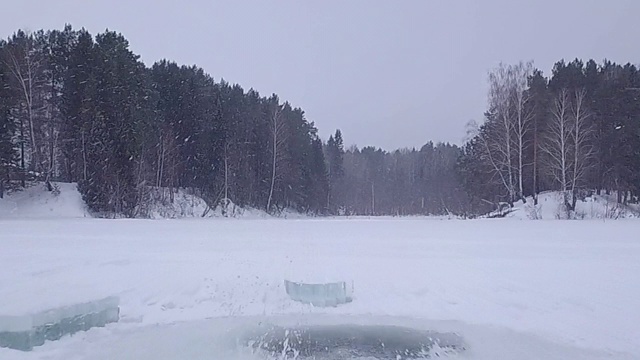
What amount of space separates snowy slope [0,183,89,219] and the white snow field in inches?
510

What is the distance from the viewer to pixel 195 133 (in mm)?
44438

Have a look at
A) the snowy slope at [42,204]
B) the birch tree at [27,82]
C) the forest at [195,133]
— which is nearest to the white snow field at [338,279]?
the snowy slope at [42,204]

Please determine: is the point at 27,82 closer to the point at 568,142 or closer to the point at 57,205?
the point at 57,205

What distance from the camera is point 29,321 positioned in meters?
7.20

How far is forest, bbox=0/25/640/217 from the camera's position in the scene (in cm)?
3141

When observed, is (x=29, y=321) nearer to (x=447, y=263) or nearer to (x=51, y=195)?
(x=447, y=263)

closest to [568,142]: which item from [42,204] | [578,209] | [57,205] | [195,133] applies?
[578,209]

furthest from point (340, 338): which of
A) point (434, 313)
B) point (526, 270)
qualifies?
point (526, 270)

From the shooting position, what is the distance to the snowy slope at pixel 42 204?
97.6 feet

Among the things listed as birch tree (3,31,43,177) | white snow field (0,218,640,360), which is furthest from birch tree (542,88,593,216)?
birch tree (3,31,43,177)

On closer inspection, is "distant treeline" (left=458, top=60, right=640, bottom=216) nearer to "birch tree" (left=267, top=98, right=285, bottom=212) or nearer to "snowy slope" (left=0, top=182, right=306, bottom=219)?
"birch tree" (left=267, top=98, right=285, bottom=212)

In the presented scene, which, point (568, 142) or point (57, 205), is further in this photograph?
point (568, 142)

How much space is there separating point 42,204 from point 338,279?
25.3m

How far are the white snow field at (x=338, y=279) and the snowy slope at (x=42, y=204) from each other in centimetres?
1296
